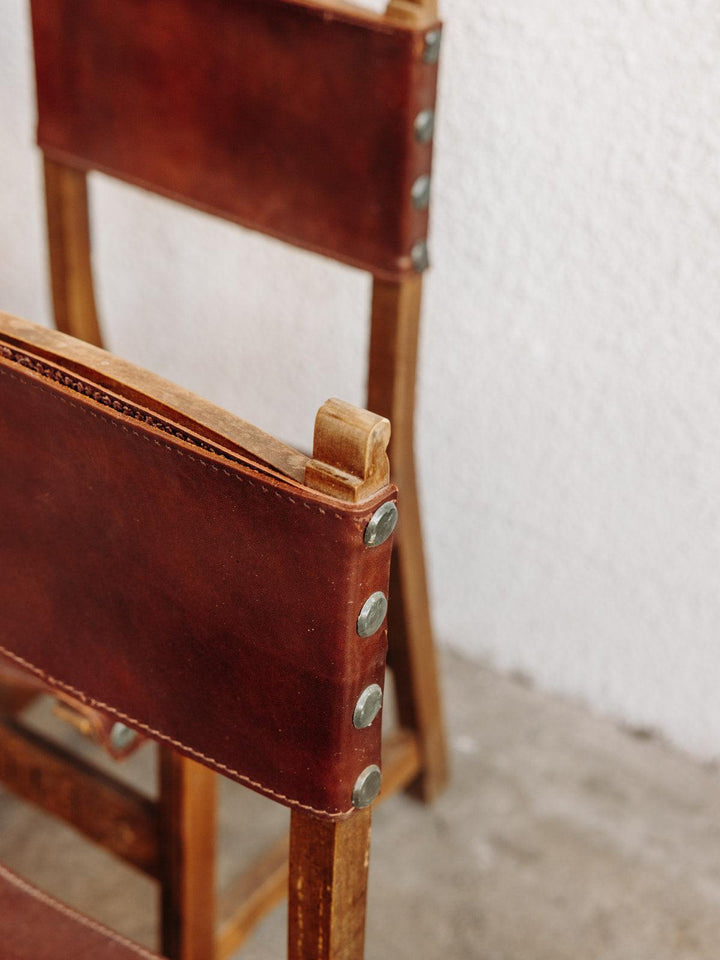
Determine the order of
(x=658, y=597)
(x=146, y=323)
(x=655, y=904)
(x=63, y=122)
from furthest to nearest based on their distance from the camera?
(x=146, y=323) → (x=658, y=597) → (x=655, y=904) → (x=63, y=122)

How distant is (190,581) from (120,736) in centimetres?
40

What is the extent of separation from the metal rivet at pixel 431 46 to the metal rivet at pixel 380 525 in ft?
1.79

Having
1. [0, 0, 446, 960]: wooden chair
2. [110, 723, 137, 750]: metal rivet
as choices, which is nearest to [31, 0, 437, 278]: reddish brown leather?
[0, 0, 446, 960]: wooden chair

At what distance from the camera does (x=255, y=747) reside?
2.50ft

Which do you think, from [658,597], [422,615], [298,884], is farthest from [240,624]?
[658,597]

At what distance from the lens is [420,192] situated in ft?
3.77

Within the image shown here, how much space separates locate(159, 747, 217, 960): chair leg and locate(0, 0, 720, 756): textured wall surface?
0.61 metres

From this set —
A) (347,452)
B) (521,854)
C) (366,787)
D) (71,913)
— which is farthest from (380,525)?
(521,854)

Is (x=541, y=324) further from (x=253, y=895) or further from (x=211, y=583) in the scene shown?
(x=211, y=583)

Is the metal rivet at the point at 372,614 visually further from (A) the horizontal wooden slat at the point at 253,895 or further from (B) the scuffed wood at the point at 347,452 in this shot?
(A) the horizontal wooden slat at the point at 253,895

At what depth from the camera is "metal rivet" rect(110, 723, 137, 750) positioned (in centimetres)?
108

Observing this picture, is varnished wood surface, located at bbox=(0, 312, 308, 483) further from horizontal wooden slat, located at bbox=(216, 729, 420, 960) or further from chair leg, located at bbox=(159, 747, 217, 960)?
→ horizontal wooden slat, located at bbox=(216, 729, 420, 960)

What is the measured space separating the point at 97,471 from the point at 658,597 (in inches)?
38.1

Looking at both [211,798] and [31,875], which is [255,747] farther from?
[31,875]
